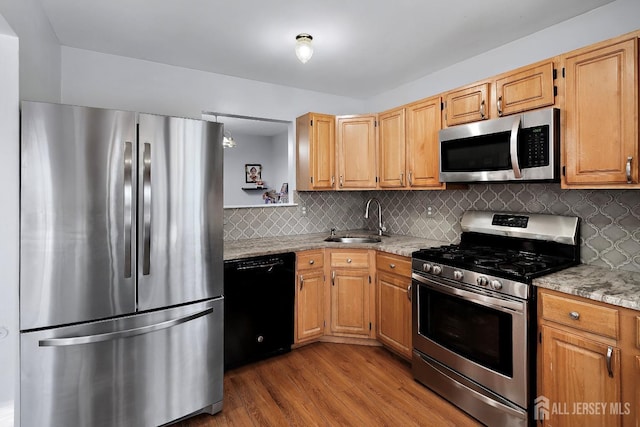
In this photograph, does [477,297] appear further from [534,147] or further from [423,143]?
[423,143]

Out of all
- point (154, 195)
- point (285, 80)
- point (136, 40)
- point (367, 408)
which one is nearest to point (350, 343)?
point (367, 408)

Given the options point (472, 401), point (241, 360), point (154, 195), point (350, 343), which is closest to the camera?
point (154, 195)

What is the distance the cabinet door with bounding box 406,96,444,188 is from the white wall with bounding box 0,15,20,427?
104 inches

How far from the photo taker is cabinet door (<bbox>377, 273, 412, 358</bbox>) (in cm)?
273

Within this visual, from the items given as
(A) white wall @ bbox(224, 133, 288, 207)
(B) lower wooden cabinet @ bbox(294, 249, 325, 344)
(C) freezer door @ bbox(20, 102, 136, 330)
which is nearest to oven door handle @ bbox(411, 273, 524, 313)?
(B) lower wooden cabinet @ bbox(294, 249, 325, 344)

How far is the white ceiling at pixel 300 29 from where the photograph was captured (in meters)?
2.09

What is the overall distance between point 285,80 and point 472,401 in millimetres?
3117

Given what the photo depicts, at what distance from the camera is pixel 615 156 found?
178cm

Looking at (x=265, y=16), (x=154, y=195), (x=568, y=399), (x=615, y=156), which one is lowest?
(x=568, y=399)

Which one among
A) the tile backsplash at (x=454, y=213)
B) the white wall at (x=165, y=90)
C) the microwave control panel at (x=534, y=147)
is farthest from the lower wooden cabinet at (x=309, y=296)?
the microwave control panel at (x=534, y=147)

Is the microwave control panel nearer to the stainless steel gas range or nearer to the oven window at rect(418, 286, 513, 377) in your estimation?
the stainless steel gas range

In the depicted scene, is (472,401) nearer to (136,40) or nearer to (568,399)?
(568,399)

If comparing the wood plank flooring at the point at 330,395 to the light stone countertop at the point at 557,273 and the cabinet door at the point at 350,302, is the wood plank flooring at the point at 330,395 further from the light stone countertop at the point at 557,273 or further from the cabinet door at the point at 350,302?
the light stone countertop at the point at 557,273

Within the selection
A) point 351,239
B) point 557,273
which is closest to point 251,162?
point 351,239
